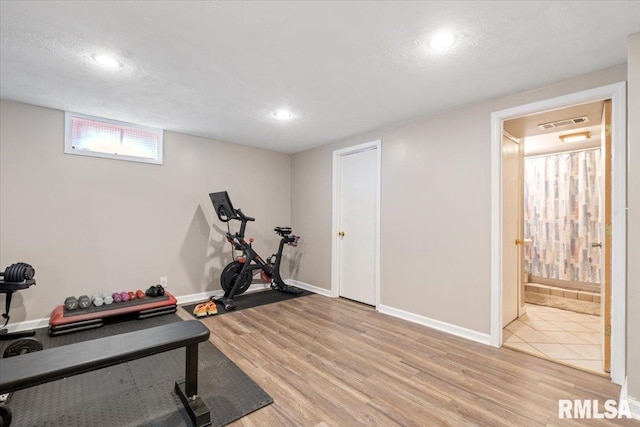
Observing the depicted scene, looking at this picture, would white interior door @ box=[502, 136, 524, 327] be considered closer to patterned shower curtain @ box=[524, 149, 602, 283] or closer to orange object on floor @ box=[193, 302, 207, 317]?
patterned shower curtain @ box=[524, 149, 602, 283]

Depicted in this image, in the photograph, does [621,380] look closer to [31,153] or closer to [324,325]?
[324,325]

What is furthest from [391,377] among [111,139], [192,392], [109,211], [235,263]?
[111,139]

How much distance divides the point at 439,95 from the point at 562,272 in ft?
13.2

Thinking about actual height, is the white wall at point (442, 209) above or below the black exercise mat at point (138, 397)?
above

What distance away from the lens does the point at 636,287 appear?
187 centimetres

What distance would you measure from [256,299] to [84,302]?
205 centimetres

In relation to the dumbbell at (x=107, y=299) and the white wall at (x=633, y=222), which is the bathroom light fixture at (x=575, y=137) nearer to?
the white wall at (x=633, y=222)

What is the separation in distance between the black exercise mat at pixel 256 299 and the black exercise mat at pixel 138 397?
134 cm

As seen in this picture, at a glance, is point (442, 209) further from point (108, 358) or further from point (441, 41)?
point (108, 358)

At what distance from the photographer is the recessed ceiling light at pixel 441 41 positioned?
193 cm

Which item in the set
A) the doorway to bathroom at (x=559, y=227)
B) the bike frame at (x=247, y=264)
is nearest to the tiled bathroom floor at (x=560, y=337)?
the doorway to bathroom at (x=559, y=227)

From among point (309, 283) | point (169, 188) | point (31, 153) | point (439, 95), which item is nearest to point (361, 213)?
point (309, 283)

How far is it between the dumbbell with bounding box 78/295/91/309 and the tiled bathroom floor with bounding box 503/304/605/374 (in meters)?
4.46

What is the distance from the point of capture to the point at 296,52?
7.10 ft
